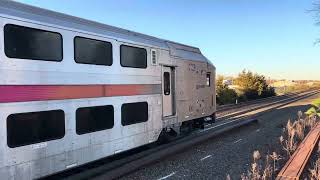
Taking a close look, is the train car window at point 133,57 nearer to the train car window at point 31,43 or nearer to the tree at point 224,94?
the train car window at point 31,43

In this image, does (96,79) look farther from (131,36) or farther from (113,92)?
(131,36)

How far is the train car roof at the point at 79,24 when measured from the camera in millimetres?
7781

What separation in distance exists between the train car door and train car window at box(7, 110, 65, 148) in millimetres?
4976

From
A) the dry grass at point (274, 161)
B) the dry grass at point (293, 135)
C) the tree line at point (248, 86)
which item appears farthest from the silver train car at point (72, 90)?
the tree line at point (248, 86)

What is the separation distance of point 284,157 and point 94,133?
574 centimetres

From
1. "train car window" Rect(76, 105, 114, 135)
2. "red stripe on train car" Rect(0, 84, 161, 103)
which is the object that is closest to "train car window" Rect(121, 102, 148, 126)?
"red stripe on train car" Rect(0, 84, 161, 103)

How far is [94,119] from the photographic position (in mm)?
9570

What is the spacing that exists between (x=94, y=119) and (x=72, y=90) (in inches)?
39.8

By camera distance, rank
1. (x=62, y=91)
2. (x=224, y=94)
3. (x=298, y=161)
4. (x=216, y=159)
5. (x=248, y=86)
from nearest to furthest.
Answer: (x=62, y=91) < (x=298, y=161) < (x=216, y=159) < (x=224, y=94) < (x=248, y=86)

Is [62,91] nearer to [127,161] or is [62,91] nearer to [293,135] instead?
[127,161]

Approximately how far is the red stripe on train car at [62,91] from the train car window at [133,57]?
0.56 m

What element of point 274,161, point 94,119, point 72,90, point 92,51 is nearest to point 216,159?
point 274,161

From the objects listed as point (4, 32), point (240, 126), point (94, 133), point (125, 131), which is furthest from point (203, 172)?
point (240, 126)

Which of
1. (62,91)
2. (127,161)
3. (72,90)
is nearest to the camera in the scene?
(62,91)
